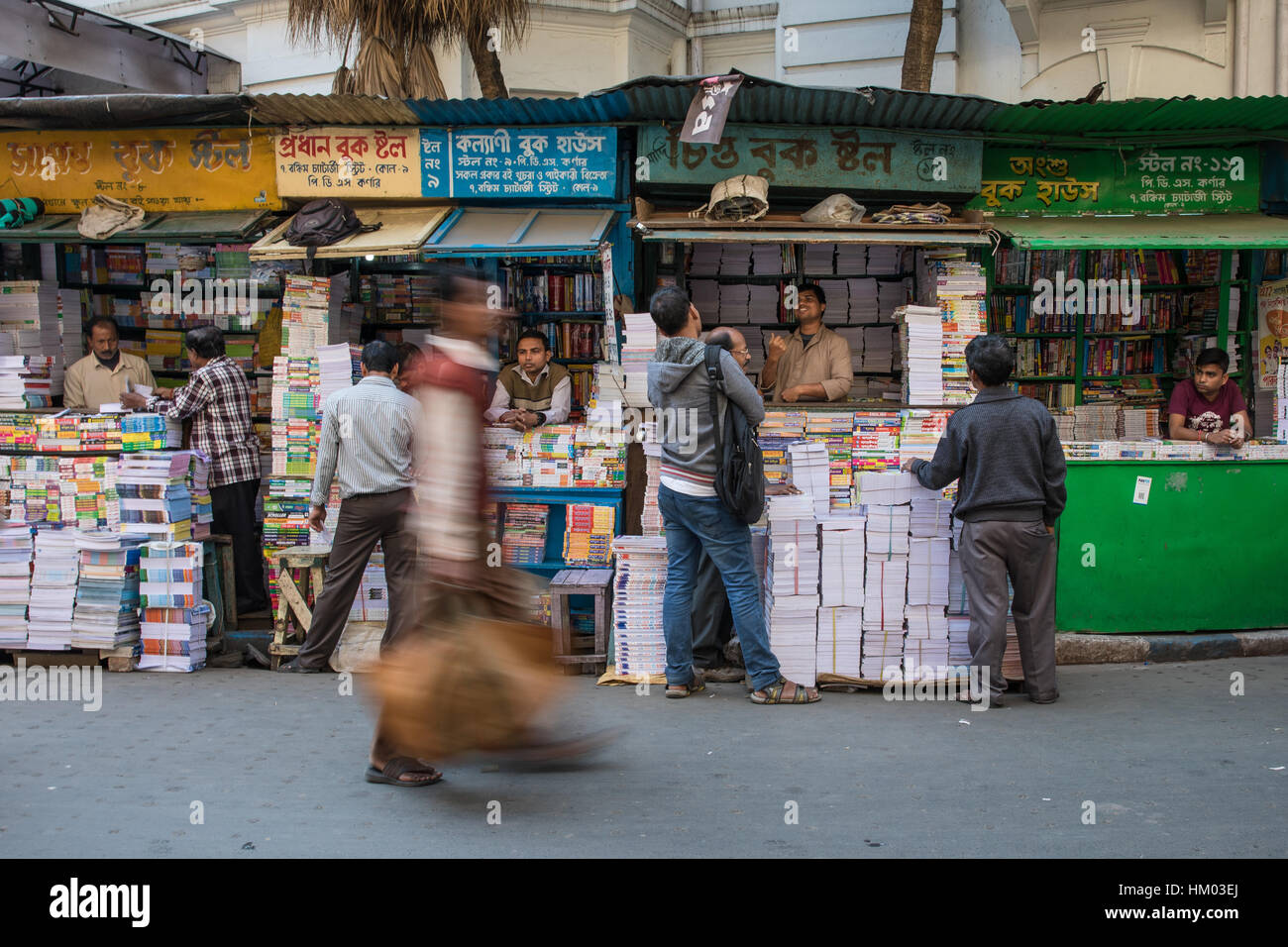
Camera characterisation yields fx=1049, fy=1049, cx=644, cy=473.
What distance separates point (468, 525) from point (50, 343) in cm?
605

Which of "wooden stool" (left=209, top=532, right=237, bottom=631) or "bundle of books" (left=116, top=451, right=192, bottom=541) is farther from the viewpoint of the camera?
"wooden stool" (left=209, top=532, right=237, bottom=631)

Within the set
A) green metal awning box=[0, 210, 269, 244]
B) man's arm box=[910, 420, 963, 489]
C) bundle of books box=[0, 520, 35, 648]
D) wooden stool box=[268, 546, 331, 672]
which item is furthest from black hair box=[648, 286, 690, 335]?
bundle of books box=[0, 520, 35, 648]

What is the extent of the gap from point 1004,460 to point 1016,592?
0.74 m

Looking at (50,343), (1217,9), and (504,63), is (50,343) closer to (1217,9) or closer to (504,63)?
(504,63)

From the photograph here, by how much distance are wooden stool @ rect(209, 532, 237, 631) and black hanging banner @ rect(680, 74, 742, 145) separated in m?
4.03

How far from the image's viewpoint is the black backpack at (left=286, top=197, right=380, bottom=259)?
23.5 ft

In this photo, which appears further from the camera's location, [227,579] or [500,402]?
[500,402]

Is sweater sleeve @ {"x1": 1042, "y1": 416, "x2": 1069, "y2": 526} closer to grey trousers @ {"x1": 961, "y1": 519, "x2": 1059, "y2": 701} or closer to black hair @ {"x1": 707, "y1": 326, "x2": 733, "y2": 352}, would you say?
grey trousers @ {"x1": 961, "y1": 519, "x2": 1059, "y2": 701}

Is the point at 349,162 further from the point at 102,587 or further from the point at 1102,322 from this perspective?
the point at 1102,322

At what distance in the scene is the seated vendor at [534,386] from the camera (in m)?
7.22

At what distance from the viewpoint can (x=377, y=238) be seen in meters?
7.25

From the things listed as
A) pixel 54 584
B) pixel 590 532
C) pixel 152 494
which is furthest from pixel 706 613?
pixel 54 584

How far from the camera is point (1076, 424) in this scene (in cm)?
919

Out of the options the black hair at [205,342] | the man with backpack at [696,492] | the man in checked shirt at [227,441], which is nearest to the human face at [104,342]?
the man in checked shirt at [227,441]
